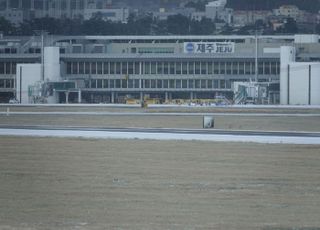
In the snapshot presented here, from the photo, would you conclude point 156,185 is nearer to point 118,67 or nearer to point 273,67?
point 118,67

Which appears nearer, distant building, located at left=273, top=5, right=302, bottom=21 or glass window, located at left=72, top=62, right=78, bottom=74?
distant building, located at left=273, top=5, right=302, bottom=21

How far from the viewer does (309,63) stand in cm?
7638

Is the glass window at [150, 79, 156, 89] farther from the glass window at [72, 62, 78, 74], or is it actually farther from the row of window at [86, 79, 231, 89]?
the glass window at [72, 62, 78, 74]

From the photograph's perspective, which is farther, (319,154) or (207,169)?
(319,154)

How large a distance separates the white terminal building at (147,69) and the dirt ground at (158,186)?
167 ft

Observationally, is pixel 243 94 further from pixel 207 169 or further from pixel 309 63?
pixel 207 169

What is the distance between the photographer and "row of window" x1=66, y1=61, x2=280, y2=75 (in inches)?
3166

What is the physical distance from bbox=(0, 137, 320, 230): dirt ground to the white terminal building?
167 feet

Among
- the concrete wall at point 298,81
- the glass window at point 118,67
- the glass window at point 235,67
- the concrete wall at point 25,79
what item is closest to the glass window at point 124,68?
the glass window at point 118,67

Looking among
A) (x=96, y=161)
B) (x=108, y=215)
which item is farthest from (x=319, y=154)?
(x=108, y=215)

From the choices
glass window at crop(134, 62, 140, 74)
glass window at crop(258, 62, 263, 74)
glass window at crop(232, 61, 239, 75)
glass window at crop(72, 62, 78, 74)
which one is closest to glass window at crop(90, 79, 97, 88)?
glass window at crop(72, 62, 78, 74)

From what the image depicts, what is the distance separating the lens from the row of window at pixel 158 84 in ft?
260

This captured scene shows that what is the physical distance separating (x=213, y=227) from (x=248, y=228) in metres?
0.56

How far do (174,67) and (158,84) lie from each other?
2439 millimetres
